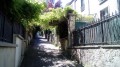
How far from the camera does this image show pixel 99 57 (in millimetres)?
8883

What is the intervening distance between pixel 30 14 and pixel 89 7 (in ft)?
30.7

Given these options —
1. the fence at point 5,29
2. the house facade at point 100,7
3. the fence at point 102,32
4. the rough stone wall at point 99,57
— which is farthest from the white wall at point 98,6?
the fence at point 5,29

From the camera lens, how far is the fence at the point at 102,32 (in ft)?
25.7

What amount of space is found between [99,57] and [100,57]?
0.35 ft

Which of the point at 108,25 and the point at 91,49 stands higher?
the point at 108,25

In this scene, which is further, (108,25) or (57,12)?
(57,12)

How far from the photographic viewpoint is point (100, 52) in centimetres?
879

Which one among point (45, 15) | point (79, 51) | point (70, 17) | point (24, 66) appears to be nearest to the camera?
point (24, 66)

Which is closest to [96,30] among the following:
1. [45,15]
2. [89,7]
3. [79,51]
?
[79,51]

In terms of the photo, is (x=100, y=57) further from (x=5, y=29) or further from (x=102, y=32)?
(x=5, y=29)

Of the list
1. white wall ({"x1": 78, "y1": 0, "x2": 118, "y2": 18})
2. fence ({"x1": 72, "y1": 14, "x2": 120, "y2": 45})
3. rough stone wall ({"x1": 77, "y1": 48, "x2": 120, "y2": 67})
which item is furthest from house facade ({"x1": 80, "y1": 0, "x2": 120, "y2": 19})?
rough stone wall ({"x1": 77, "y1": 48, "x2": 120, "y2": 67})

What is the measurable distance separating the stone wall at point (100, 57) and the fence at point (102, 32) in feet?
1.38

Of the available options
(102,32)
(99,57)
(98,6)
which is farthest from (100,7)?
(99,57)

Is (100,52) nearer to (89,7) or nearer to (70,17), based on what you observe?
(70,17)
